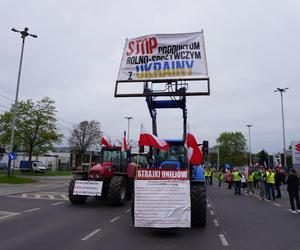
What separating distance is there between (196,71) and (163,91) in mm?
1790

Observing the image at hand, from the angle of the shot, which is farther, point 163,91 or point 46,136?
point 46,136

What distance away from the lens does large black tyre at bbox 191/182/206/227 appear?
9.61 meters

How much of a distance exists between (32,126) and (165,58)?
31.7 metres

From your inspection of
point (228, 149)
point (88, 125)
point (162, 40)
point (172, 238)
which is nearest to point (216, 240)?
point (172, 238)

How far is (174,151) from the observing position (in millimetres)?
12914

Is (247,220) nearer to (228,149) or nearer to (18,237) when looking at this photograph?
(18,237)

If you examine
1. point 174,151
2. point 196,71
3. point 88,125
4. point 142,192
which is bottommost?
point 142,192

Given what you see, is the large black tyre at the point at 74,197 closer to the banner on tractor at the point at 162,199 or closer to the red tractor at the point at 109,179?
the red tractor at the point at 109,179

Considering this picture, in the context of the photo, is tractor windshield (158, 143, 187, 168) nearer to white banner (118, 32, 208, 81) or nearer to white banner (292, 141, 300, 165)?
white banner (118, 32, 208, 81)

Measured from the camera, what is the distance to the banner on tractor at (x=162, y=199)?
872cm

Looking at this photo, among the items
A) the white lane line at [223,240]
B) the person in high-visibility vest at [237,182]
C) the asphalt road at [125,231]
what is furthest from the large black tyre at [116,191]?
the person in high-visibility vest at [237,182]

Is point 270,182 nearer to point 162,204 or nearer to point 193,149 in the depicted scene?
point 193,149

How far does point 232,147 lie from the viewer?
4830 inches

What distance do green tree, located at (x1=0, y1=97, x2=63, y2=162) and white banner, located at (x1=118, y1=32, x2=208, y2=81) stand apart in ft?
98.1
